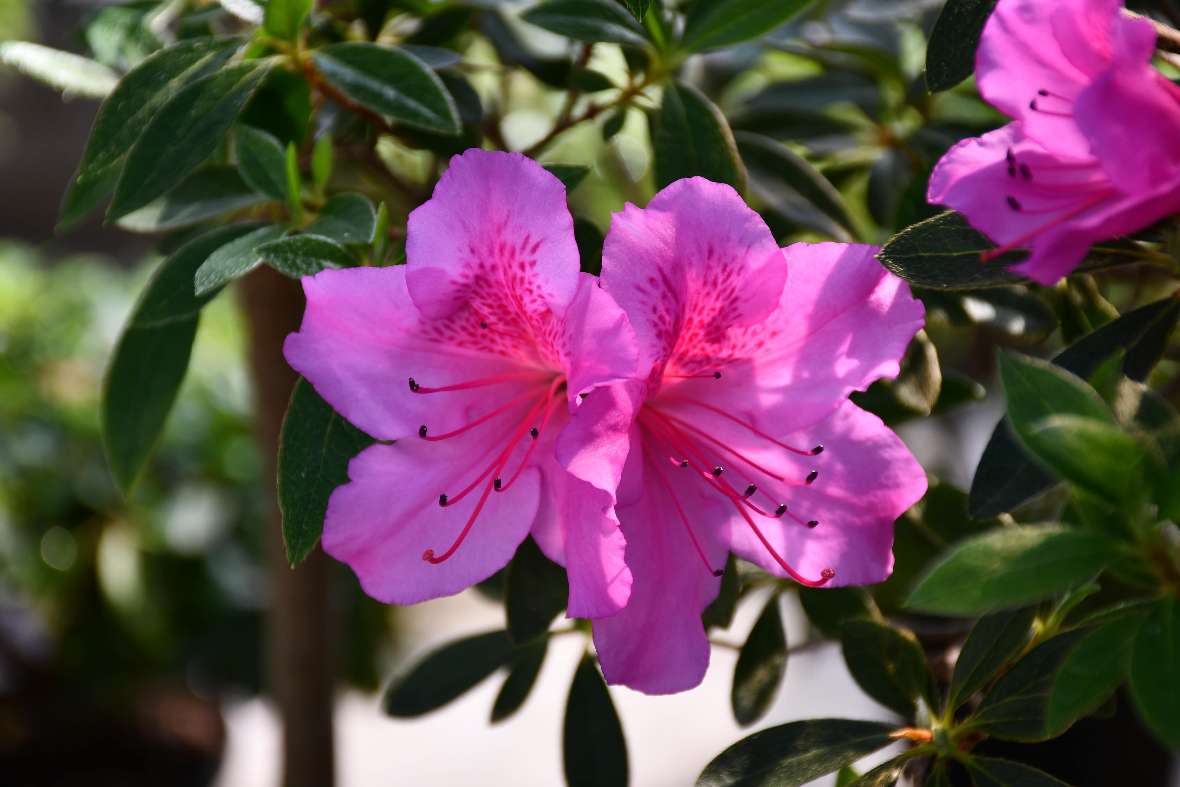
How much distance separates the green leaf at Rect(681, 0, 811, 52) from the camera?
25.4 inches

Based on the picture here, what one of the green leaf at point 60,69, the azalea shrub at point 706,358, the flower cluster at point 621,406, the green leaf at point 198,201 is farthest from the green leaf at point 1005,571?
the green leaf at point 60,69

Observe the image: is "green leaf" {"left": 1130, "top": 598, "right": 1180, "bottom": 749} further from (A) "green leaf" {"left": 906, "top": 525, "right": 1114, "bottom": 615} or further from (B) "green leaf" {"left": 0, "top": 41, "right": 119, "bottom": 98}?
(B) "green leaf" {"left": 0, "top": 41, "right": 119, "bottom": 98}

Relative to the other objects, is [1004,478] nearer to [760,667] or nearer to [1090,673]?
[1090,673]

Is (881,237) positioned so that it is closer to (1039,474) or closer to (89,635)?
(1039,474)

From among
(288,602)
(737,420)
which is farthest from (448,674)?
(737,420)

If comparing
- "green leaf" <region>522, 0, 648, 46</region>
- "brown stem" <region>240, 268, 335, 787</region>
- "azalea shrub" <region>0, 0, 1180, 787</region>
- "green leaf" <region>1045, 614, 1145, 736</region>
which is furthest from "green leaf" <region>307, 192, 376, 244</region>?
"green leaf" <region>1045, 614, 1145, 736</region>

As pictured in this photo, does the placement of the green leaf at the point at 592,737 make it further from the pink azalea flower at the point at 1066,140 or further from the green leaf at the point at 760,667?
the pink azalea flower at the point at 1066,140

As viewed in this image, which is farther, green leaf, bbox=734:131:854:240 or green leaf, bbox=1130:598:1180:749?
green leaf, bbox=734:131:854:240

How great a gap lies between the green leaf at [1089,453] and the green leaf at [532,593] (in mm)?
293

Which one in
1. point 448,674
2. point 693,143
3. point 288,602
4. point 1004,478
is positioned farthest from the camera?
point 288,602

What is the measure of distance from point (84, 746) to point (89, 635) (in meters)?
0.19

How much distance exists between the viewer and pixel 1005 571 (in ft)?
1.41

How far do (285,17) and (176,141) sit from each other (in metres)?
0.09

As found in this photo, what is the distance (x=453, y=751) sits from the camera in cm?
243
